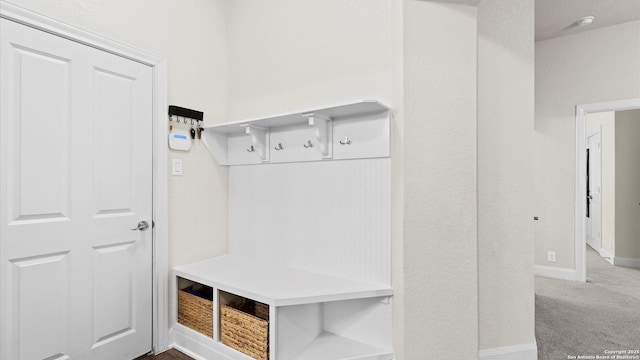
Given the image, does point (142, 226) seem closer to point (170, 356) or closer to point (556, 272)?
point (170, 356)

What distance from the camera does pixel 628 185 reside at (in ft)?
14.3

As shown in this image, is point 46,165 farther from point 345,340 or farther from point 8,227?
point 345,340

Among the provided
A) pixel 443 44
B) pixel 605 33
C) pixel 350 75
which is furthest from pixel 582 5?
pixel 350 75

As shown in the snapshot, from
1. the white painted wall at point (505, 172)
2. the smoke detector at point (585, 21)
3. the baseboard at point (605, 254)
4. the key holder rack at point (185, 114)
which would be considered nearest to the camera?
the white painted wall at point (505, 172)

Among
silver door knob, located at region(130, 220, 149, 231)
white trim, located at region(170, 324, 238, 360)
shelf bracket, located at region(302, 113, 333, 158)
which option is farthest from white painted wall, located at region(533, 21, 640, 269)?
silver door knob, located at region(130, 220, 149, 231)

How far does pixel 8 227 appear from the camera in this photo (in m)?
1.48

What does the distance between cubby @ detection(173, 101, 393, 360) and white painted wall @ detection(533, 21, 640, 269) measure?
2.80 meters

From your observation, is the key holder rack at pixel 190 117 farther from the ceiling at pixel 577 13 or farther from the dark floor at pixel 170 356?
the ceiling at pixel 577 13

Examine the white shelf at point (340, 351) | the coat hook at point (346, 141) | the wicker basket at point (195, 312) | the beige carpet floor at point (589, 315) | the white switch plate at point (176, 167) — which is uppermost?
the coat hook at point (346, 141)

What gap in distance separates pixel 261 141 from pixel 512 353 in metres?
2.19

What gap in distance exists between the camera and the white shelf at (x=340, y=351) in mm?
1686

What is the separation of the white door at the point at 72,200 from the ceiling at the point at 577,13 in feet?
12.9

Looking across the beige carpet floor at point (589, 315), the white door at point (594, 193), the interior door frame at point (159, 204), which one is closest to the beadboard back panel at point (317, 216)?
the interior door frame at point (159, 204)

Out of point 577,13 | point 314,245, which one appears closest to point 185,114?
point 314,245
